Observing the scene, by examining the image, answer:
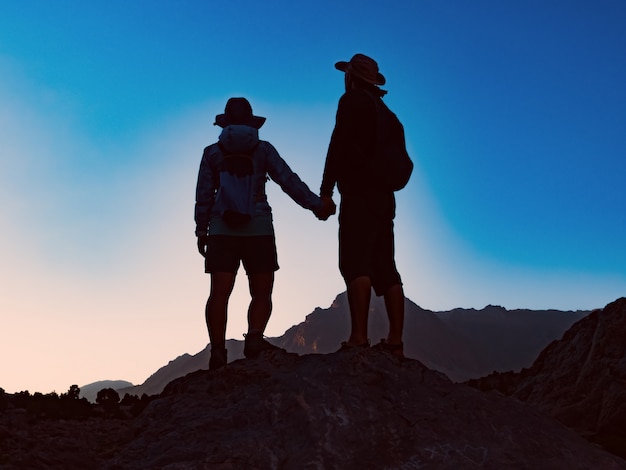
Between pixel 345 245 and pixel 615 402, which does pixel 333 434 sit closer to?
pixel 345 245

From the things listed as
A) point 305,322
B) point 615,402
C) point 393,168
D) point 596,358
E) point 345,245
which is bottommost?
point 615,402

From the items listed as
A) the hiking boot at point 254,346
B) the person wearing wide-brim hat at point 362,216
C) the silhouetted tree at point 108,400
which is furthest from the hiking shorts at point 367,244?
the silhouetted tree at point 108,400

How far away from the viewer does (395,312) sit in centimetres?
579

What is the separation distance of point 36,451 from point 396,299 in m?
3.38

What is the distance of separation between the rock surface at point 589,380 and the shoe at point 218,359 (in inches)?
157

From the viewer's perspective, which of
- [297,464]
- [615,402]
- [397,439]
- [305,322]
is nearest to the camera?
[297,464]

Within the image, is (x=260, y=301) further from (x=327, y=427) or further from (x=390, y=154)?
(x=327, y=427)

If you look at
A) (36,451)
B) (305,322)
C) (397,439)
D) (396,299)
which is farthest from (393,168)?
(305,322)

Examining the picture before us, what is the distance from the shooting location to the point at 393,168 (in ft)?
18.7

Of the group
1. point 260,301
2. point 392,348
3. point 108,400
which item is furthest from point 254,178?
point 108,400

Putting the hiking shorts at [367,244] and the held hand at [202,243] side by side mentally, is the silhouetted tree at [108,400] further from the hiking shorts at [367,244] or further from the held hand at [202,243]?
the hiking shorts at [367,244]

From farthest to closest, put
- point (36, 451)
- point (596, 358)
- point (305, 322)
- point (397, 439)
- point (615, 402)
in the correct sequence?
1. point (305, 322)
2. point (596, 358)
3. point (615, 402)
4. point (36, 451)
5. point (397, 439)

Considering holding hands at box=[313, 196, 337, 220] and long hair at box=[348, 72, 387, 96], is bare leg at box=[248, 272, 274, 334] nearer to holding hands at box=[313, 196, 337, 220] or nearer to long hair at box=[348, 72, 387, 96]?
holding hands at box=[313, 196, 337, 220]

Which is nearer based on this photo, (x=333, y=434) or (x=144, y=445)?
(x=333, y=434)
